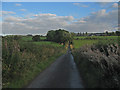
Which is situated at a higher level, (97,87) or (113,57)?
(113,57)

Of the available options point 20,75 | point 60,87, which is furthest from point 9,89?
point 60,87

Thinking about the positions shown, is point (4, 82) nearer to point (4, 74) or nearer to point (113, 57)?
point (4, 74)

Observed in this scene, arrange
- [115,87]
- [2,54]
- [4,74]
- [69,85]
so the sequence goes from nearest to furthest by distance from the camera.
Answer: [115,87] < [69,85] < [4,74] < [2,54]

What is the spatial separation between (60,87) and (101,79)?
231 cm

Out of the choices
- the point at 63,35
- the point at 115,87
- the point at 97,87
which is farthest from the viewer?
the point at 63,35

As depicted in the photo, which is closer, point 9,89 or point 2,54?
point 9,89

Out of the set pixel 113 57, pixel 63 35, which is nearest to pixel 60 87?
pixel 113 57

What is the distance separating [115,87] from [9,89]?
542 cm

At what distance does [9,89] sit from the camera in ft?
21.3

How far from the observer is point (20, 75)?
7.96 m

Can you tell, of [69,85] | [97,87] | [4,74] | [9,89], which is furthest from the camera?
[4,74]

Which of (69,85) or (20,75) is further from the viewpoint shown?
(20,75)

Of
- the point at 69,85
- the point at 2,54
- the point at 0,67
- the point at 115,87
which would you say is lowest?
the point at 69,85

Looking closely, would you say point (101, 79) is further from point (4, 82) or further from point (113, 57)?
point (4, 82)
